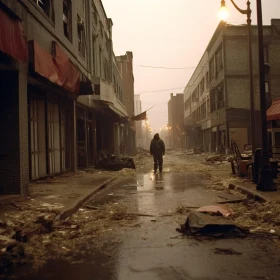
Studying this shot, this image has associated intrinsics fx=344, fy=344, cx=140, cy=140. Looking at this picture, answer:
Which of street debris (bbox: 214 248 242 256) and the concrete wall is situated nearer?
street debris (bbox: 214 248 242 256)

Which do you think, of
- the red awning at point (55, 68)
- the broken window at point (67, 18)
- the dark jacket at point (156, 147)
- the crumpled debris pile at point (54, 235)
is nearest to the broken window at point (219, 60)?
the dark jacket at point (156, 147)

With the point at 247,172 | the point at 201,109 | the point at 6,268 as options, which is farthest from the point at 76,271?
the point at 201,109

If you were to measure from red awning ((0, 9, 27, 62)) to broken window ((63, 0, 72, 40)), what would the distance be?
26.1 feet

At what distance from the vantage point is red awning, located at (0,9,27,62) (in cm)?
708

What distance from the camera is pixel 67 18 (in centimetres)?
1584

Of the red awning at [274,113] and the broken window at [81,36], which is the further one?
the broken window at [81,36]

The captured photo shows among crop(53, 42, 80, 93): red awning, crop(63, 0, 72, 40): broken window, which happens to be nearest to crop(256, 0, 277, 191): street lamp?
crop(53, 42, 80, 93): red awning

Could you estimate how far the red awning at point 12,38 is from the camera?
7078 mm

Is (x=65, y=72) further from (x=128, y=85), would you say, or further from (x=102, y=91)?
(x=128, y=85)

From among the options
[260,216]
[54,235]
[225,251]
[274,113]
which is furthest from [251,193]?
[274,113]

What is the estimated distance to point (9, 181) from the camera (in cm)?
890

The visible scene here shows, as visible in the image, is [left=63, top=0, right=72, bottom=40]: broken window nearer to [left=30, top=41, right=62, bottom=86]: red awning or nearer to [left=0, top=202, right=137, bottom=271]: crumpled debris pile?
[left=30, top=41, right=62, bottom=86]: red awning

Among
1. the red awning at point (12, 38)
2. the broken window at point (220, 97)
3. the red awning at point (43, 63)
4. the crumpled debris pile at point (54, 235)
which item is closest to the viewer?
the crumpled debris pile at point (54, 235)

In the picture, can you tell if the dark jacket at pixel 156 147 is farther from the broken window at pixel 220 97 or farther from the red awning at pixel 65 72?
the broken window at pixel 220 97
